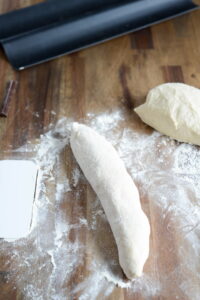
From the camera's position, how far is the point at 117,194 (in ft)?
3.22

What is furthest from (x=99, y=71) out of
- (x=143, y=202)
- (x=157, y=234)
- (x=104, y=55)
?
(x=157, y=234)

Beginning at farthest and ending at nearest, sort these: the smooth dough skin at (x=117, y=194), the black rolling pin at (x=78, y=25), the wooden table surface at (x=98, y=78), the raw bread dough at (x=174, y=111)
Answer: the black rolling pin at (x=78, y=25)
the wooden table surface at (x=98, y=78)
the raw bread dough at (x=174, y=111)
the smooth dough skin at (x=117, y=194)

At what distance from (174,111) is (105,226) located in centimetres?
46

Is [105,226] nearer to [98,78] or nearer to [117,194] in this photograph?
[117,194]

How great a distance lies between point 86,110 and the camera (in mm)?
1255

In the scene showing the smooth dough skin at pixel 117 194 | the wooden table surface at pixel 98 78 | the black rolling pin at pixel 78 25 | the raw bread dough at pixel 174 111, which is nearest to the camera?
the smooth dough skin at pixel 117 194

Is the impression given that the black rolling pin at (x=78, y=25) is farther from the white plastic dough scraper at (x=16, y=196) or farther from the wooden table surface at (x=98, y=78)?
the white plastic dough scraper at (x=16, y=196)

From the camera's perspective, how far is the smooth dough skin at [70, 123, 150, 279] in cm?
90

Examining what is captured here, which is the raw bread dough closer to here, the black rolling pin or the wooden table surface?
the wooden table surface

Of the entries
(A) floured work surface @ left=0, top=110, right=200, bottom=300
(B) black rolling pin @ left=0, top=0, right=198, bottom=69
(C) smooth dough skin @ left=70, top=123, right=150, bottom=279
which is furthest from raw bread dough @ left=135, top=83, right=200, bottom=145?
(B) black rolling pin @ left=0, top=0, right=198, bottom=69

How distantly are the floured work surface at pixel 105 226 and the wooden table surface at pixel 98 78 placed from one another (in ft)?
0.08

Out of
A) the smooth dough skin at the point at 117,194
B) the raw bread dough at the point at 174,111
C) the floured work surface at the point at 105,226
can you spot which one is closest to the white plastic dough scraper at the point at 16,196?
the floured work surface at the point at 105,226

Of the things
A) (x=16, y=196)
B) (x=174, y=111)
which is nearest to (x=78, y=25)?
(x=174, y=111)

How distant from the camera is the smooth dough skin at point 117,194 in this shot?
0.90 meters
